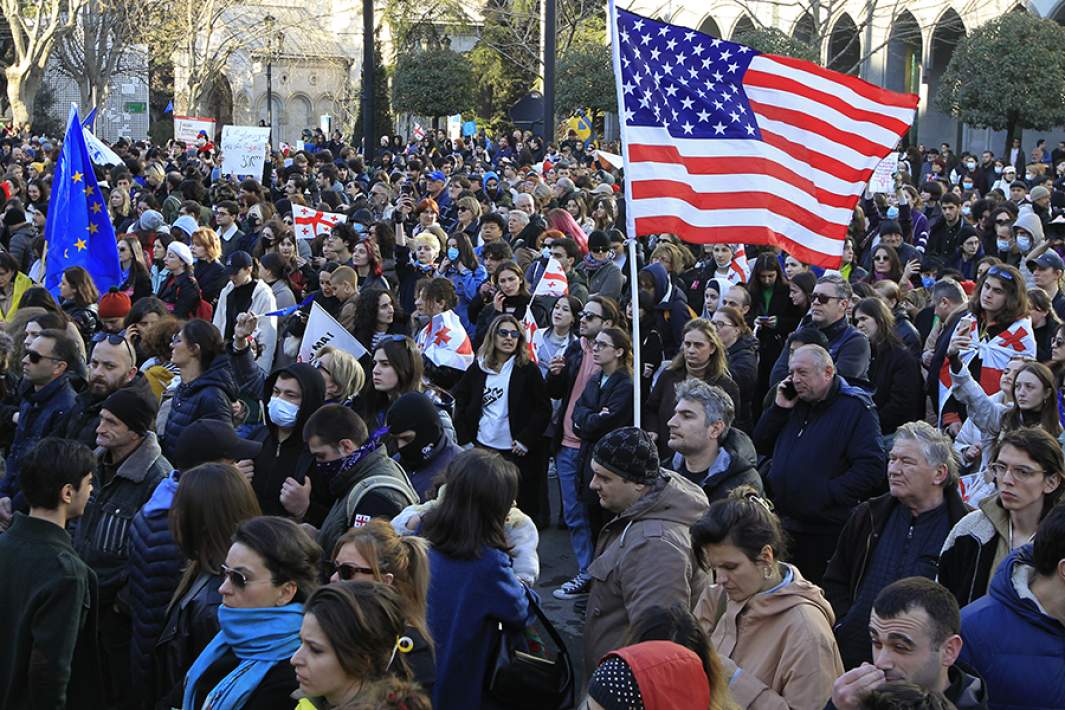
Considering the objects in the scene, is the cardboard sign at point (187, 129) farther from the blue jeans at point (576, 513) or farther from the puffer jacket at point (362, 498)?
the puffer jacket at point (362, 498)

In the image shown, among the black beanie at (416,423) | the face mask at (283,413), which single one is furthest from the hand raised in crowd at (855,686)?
the face mask at (283,413)

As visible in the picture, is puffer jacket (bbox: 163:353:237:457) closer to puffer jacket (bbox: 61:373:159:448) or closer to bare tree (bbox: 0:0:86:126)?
puffer jacket (bbox: 61:373:159:448)

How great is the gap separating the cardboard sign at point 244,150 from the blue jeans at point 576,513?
13.3m

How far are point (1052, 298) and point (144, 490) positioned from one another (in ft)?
21.9

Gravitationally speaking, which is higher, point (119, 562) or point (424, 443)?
point (424, 443)

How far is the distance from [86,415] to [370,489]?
2277 mm

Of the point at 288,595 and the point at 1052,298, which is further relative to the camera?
the point at 1052,298

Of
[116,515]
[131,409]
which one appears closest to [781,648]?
[116,515]

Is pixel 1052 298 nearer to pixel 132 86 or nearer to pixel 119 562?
pixel 119 562

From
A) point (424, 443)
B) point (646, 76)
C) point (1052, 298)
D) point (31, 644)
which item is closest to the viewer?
point (31, 644)

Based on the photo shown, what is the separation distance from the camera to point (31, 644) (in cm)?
482

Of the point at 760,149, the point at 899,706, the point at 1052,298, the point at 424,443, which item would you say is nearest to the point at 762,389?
the point at 1052,298

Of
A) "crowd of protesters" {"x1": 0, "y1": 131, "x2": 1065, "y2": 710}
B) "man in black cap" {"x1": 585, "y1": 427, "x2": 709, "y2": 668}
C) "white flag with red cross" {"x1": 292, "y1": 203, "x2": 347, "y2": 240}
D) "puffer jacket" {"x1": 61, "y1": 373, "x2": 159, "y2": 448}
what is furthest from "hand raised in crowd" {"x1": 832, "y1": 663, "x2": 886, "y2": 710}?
"white flag with red cross" {"x1": 292, "y1": 203, "x2": 347, "y2": 240}

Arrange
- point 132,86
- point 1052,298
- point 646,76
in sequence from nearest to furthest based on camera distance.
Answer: point 646,76 < point 1052,298 < point 132,86
